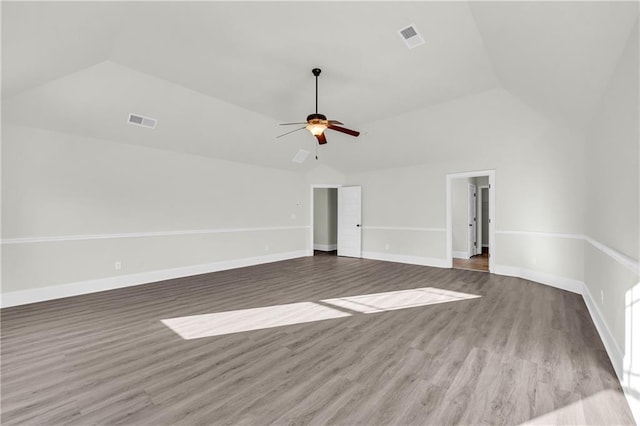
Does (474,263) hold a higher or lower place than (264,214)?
lower

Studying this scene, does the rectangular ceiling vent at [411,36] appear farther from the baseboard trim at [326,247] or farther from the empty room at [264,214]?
the baseboard trim at [326,247]

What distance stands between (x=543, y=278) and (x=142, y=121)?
7572 millimetres

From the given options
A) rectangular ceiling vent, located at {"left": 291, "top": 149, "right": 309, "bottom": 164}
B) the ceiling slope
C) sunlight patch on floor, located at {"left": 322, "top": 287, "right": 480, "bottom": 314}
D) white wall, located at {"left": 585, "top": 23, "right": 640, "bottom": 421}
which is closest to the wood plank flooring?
sunlight patch on floor, located at {"left": 322, "top": 287, "right": 480, "bottom": 314}

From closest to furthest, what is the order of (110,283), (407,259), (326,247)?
(110,283), (407,259), (326,247)

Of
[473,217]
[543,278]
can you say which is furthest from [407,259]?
[543,278]

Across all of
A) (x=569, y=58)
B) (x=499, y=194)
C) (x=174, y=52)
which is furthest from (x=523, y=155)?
(x=174, y=52)

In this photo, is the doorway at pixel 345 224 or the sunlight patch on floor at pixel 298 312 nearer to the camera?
the sunlight patch on floor at pixel 298 312

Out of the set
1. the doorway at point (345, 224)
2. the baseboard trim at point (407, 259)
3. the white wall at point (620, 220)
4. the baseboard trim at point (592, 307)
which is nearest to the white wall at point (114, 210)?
the doorway at point (345, 224)

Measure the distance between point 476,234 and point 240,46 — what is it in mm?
8061

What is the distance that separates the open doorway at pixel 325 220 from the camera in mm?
9797

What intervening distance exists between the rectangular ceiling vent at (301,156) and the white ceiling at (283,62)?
175 centimetres

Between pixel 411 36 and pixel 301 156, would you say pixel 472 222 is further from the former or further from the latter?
pixel 411 36

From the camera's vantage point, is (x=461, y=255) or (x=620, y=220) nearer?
(x=620, y=220)

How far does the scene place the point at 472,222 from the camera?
8.05 meters
